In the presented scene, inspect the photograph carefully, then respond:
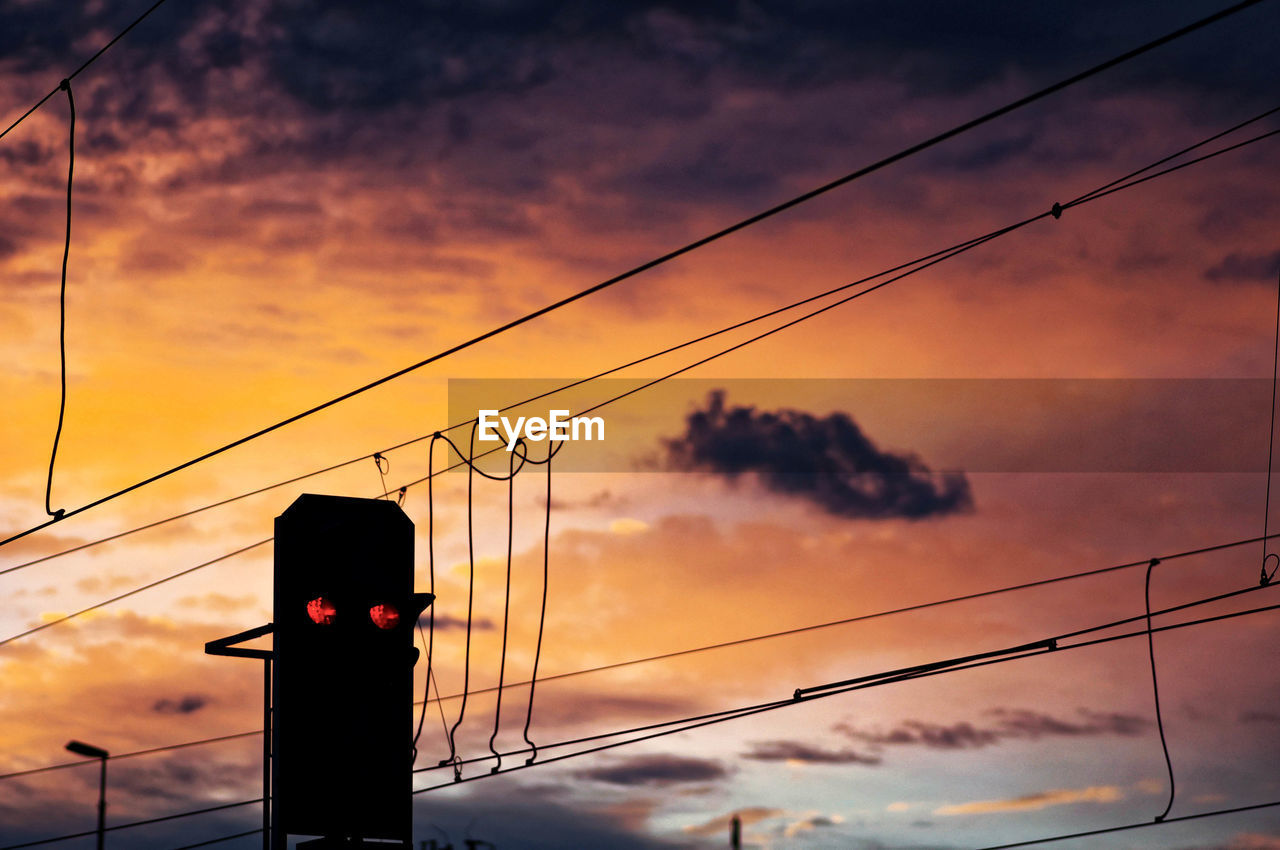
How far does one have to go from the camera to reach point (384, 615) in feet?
31.6

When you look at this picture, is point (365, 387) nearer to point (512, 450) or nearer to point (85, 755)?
point (512, 450)

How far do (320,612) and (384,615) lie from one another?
15.5 inches

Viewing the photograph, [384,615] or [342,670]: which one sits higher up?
[384,615]

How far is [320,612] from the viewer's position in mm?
Result: 9430

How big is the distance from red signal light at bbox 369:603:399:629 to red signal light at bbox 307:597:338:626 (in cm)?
26

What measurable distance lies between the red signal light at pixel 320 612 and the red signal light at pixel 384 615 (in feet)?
0.85

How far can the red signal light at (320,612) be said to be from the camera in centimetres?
942

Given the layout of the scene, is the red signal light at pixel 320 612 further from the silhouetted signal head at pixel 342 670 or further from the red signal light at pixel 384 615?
the red signal light at pixel 384 615

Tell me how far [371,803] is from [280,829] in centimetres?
52

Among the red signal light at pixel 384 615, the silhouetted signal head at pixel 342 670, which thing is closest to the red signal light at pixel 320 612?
the silhouetted signal head at pixel 342 670

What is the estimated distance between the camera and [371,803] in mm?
9297

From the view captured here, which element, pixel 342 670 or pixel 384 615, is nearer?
pixel 342 670

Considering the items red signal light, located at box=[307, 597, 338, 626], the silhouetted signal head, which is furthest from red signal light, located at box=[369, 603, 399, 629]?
red signal light, located at box=[307, 597, 338, 626]

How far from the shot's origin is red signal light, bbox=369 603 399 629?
9.59m
